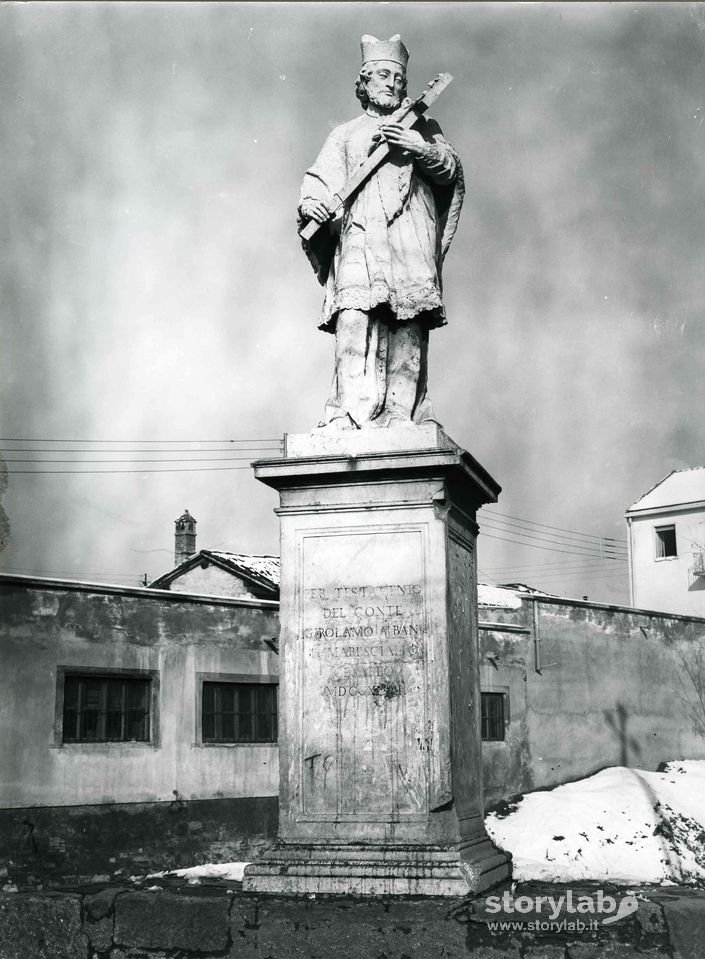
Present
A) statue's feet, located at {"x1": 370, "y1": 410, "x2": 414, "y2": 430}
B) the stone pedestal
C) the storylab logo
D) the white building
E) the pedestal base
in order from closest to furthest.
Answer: the storylab logo
the pedestal base
the stone pedestal
statue's feet, located at {"x1": 370, "y1": 410, "x2": 414, "y2": 430}
the white building

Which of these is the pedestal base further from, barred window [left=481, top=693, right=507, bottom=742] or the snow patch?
barred window [left=481, top=693, right=507, bottom=742]

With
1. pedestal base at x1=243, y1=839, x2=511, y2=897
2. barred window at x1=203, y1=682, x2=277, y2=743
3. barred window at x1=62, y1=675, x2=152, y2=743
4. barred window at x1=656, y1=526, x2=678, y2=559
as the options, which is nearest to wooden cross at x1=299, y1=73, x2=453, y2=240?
pedestal base at x1=243, y1=839, x2=511, y2=897

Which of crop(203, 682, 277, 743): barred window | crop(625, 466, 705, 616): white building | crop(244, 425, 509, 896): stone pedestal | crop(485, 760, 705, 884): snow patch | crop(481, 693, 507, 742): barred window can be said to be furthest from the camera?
crop(625, 466, 705, 616): white building

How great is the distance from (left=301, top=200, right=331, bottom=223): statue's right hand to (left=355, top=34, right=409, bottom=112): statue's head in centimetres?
72

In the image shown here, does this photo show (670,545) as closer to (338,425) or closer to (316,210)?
(316,210)

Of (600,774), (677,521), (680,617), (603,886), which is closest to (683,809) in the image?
(600,774)

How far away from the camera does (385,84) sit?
633 cm

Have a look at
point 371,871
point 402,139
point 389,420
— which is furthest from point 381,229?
point 371,871

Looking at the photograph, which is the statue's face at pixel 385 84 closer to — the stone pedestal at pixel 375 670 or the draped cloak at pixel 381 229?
the draped cloak at pixel 381 229

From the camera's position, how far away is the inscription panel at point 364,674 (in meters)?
5.29

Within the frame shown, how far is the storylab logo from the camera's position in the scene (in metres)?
4.58

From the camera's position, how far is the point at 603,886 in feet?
16.8

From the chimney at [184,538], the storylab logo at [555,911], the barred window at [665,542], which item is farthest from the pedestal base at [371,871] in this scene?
the chimney at [184,538]

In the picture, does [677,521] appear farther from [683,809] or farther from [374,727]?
[374,727]
